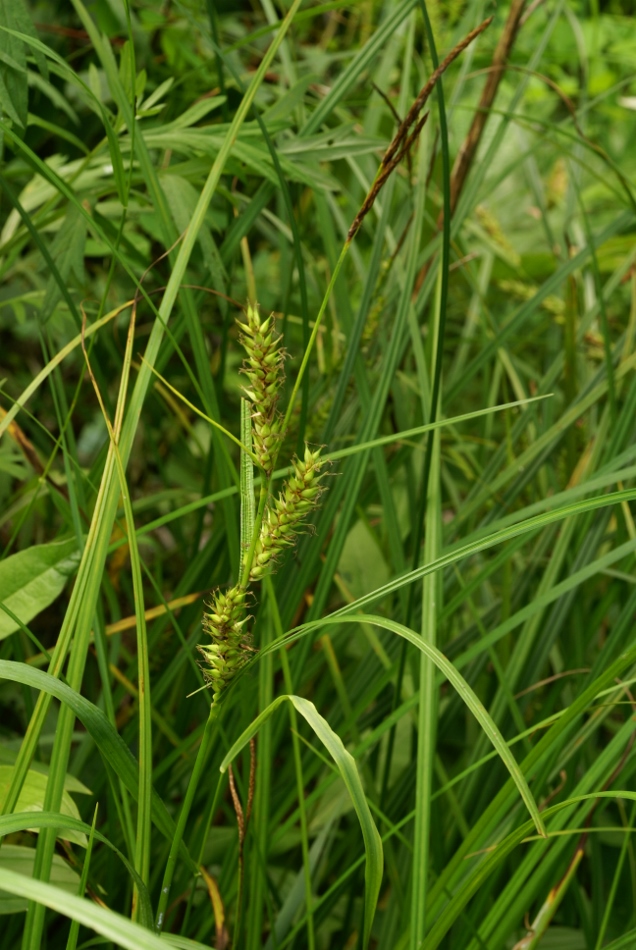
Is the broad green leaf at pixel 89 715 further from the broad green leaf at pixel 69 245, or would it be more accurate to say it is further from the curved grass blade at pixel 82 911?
the broad green leaf at pixel 69 245

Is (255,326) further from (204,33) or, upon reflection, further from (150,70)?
(150,70)

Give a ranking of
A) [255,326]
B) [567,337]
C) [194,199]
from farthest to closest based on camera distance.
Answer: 1. [567,337]
2. [194,199]
3. [255,326]

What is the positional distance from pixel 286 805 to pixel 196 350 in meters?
0.42

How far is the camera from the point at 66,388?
4.62 ft

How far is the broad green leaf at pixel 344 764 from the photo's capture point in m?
0.38

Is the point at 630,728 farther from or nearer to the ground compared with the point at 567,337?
nearer to the ground

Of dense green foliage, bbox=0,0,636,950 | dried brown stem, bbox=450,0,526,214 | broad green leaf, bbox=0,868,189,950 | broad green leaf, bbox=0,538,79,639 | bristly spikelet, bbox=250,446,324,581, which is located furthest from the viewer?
dried brown stem, bbox=450,0,526,214

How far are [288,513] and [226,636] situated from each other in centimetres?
7

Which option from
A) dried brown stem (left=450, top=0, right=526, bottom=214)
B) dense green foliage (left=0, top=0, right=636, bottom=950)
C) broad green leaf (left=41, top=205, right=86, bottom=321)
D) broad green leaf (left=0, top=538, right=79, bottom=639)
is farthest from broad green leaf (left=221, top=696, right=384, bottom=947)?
dried brown stem (left=450, top=0, right=526, bottom=214)

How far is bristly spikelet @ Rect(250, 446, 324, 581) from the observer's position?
1.20 feet

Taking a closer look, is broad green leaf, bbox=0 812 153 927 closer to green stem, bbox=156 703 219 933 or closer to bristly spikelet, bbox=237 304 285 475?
green stem, bbox=156 703 219 933

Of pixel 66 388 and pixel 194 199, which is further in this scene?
pixel 66 388

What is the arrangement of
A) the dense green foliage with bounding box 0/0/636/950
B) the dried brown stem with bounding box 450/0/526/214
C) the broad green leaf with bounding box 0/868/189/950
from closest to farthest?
1. the broad green leaf with bounding box 0/868/189/950
2. the dense green foliage with bounding box 0/0/636/950
3. the dried brown stem with bounding box 450/0/526/214

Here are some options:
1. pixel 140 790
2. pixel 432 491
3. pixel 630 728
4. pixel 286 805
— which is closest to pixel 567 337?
pixel 432 491
